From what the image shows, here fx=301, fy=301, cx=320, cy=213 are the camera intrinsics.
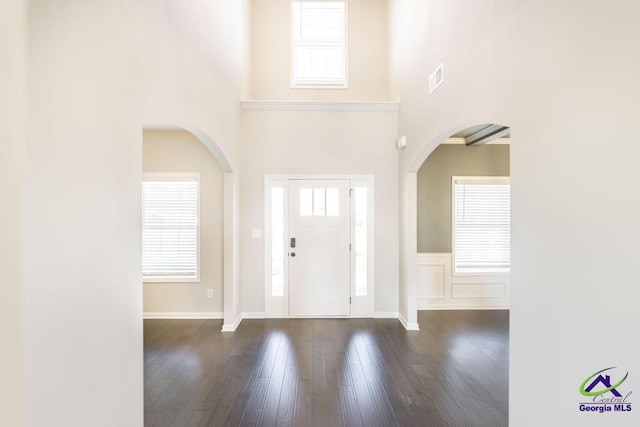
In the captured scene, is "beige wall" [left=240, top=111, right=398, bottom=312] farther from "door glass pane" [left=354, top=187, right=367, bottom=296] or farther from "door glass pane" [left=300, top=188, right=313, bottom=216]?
"door glass pane" [left=300, top=188, right=313, bottom=216]

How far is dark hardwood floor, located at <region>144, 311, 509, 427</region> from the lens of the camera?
229cm

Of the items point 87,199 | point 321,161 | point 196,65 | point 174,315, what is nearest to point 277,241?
point 321,161

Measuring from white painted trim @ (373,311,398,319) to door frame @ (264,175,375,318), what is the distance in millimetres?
64

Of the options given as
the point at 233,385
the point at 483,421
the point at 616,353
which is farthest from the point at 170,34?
the point at 483,421

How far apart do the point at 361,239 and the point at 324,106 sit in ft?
6.64

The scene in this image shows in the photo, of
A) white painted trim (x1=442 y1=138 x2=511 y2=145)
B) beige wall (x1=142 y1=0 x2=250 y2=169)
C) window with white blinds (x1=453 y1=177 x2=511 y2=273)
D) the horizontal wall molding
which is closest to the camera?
beige wall (x1=142 y1=0 x2=250 y2=169)

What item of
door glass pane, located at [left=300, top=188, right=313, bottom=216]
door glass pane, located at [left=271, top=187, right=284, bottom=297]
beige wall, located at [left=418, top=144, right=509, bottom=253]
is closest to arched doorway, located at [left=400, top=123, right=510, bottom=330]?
beige wall, located at [left=418, top=144, right=509, bottom=253]

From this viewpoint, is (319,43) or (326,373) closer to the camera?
(326,373)

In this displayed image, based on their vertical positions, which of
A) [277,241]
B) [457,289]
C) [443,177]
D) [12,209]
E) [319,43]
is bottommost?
[457,289]

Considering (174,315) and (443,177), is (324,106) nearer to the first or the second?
(443,177)

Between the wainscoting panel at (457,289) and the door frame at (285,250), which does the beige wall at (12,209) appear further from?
the wainscoting panel at (457,289)

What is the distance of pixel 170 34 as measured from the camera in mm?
2172

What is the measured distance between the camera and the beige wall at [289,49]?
5.03 meters

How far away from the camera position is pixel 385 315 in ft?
14.5
